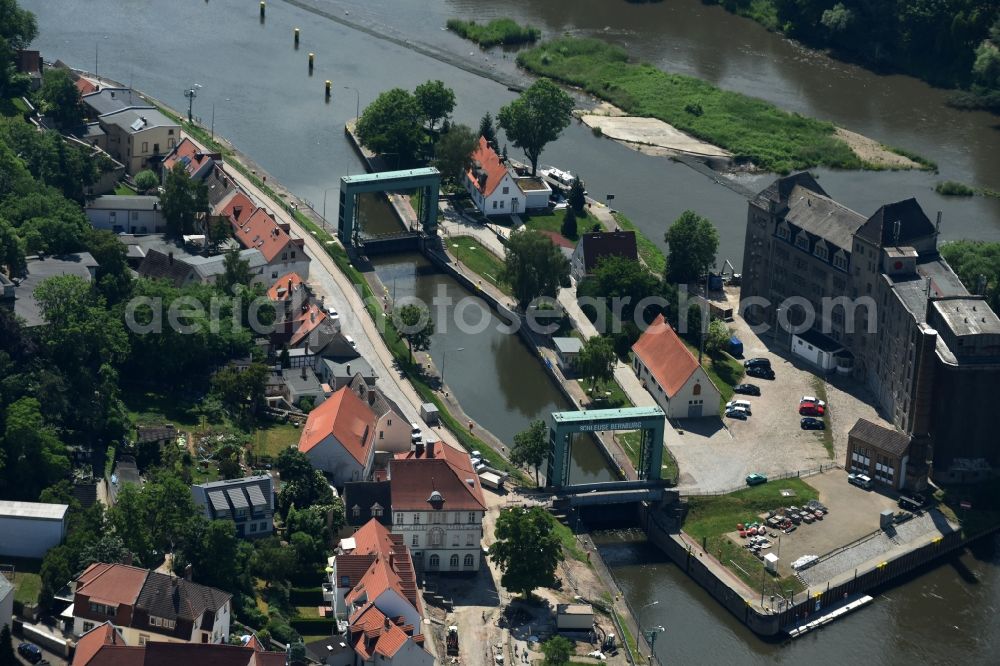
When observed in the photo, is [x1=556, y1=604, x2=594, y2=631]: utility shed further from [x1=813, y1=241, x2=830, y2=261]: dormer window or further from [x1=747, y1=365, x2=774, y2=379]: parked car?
[x1=813, y1=241, x2=830, y2=261]: dormer window

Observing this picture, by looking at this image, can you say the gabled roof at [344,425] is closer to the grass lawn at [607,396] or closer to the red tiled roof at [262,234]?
the grass lawn at [607,396]

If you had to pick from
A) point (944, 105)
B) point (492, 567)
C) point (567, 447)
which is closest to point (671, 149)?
point (944, 105)

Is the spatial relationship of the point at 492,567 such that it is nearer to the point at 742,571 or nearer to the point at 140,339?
the point at 742,571

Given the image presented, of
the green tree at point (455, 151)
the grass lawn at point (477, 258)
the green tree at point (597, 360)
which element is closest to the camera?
the green tree at point (597, 360)

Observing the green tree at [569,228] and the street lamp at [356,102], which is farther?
the street lamp at [356,102]

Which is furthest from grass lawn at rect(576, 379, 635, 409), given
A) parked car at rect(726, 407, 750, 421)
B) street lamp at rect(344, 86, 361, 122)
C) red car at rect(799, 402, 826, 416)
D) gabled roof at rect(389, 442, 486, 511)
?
street lamp at rect(344, 86, 361, 122)

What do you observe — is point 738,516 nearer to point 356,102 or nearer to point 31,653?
point 31,653

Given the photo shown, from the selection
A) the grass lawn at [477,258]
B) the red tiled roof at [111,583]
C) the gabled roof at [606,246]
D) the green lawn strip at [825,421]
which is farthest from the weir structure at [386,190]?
the red tiled roof at [111,583]
